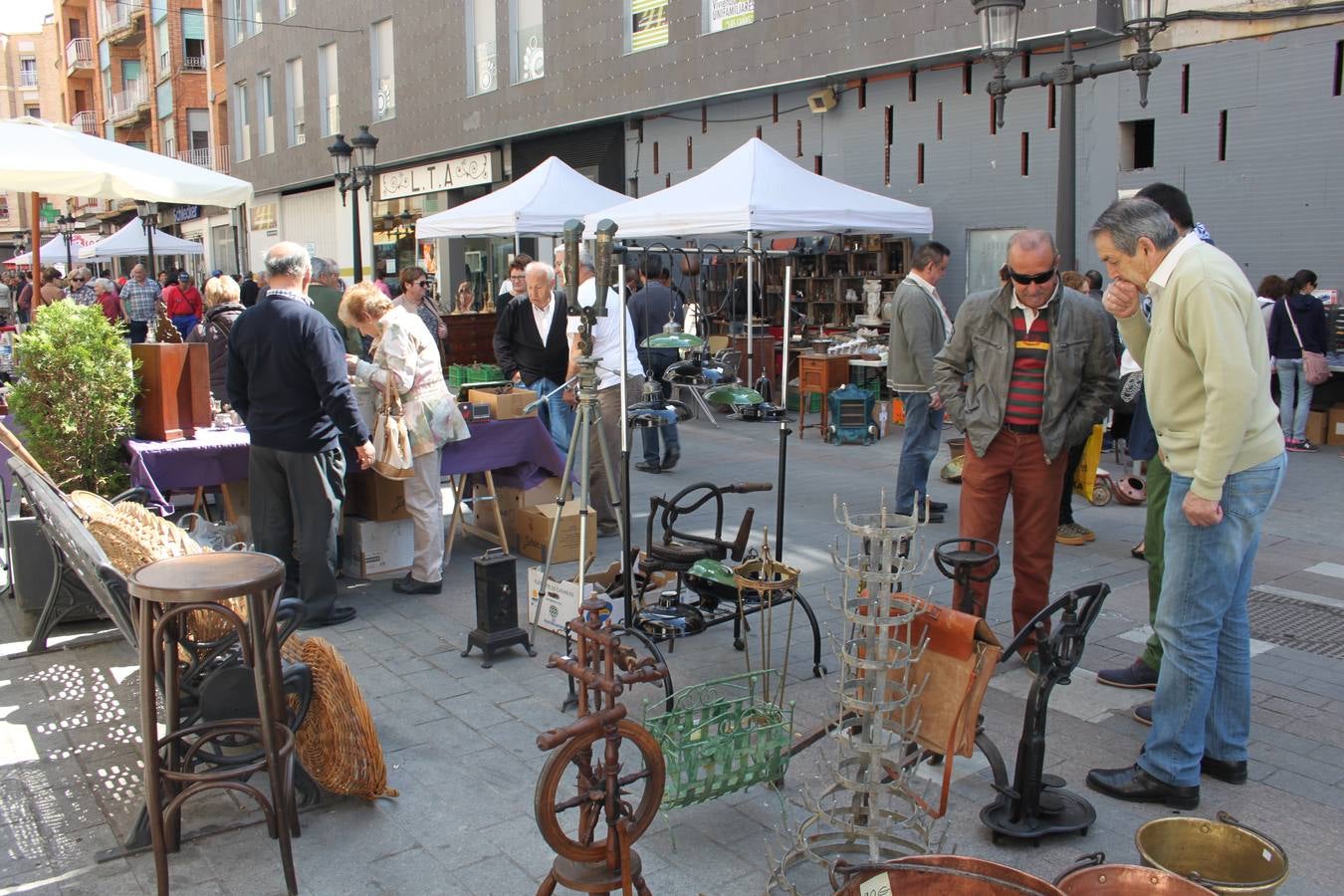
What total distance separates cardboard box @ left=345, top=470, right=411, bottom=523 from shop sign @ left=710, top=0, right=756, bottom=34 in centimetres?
1106

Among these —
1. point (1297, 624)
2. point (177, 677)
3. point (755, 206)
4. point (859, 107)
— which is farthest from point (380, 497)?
point (859, 107)

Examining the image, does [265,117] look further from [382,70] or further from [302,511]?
[302,511]

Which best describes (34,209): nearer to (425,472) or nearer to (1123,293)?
(425,472)

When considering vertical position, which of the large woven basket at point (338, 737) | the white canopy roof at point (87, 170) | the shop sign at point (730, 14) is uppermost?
the shop sign at point (730, 14)

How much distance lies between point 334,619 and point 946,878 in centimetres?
412

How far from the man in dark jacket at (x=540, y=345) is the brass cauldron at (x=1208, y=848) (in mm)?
5270

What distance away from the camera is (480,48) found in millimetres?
21359

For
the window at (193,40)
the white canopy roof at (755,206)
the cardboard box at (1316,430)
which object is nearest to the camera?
the white canopy roof at (755,206)

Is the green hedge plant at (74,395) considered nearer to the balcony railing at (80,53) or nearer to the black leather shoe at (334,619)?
the black leather shoe at (334,619)

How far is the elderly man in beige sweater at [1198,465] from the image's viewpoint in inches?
126

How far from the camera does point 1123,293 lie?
3764 mm

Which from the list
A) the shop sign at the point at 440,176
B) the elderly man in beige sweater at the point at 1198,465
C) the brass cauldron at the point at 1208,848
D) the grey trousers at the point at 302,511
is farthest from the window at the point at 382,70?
the brass cauldron at the point at 1208,848

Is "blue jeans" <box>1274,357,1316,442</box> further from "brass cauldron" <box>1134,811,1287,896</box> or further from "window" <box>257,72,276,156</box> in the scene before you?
"window" <box>257,72,276,156</box>

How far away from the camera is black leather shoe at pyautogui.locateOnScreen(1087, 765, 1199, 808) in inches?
139
